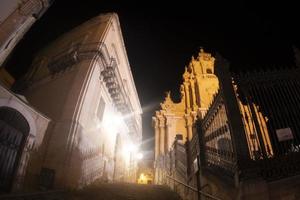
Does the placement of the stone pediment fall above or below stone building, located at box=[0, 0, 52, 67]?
above

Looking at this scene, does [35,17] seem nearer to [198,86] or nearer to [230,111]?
[230,111]

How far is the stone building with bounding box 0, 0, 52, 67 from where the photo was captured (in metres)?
10.6

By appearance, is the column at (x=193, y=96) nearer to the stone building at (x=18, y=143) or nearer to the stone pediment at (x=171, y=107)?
the stone pediment at (x=171, y=107)

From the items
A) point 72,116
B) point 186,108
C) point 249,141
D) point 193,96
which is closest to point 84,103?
point 72,116

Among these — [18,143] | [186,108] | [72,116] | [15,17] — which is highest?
[186,108]

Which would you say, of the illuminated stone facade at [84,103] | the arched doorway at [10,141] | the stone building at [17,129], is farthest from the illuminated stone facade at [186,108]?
the arched doorway at [10,141]

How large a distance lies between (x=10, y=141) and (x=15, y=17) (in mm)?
6383

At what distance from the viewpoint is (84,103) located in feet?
42.8

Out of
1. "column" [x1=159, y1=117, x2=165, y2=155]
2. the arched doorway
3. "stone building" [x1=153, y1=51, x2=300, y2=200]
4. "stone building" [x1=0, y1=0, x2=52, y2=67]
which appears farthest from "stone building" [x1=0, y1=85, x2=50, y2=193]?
"column" [x1=159, y1=117, x2=165, y2=155]

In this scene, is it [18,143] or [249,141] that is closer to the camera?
[249,141]

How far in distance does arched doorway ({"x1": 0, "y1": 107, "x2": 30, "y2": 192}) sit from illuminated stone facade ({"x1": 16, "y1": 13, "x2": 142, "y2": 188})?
4.41 ft

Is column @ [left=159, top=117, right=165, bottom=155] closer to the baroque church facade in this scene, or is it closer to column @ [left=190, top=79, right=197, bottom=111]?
column @ [left=190, top=79, right=197, bottom=111]

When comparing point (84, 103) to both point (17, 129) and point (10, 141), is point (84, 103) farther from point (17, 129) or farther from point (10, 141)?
point (10, 141)

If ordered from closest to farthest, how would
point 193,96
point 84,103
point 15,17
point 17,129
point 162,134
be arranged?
point 17,129, point 15,17, point 84,103, point 162,134, point 193,96
